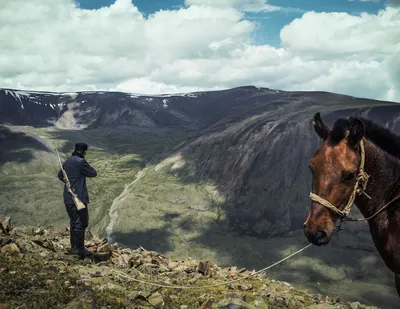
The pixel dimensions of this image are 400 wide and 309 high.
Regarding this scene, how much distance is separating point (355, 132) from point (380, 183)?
116 cm

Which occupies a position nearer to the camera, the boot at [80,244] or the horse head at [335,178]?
the horse head at [335,178]

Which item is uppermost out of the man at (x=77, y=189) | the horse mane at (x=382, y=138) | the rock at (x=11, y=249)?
the horse mane at (x=382, y=138)

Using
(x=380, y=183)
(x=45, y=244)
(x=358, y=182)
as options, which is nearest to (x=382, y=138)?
(x=380, y=183)

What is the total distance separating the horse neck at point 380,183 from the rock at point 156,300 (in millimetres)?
5533

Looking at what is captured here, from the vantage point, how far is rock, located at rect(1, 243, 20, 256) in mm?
10959

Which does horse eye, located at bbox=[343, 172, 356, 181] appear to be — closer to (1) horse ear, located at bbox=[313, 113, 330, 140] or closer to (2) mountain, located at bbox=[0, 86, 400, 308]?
(1) horse ear, located at bbox=[313, 113, 330, 140]

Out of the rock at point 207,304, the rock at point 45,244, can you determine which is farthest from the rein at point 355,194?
the rock at point 45,244

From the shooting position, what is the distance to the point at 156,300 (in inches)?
348

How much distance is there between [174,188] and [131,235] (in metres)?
40.6

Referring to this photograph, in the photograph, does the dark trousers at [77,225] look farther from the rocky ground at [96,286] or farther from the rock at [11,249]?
the rock at [11,249]

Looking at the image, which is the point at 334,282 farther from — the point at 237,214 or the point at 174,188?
the point at 174,188

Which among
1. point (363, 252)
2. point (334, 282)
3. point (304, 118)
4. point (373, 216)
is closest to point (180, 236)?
point (334, 282)

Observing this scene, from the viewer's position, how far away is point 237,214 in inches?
6255

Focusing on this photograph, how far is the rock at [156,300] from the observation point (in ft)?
28.5
